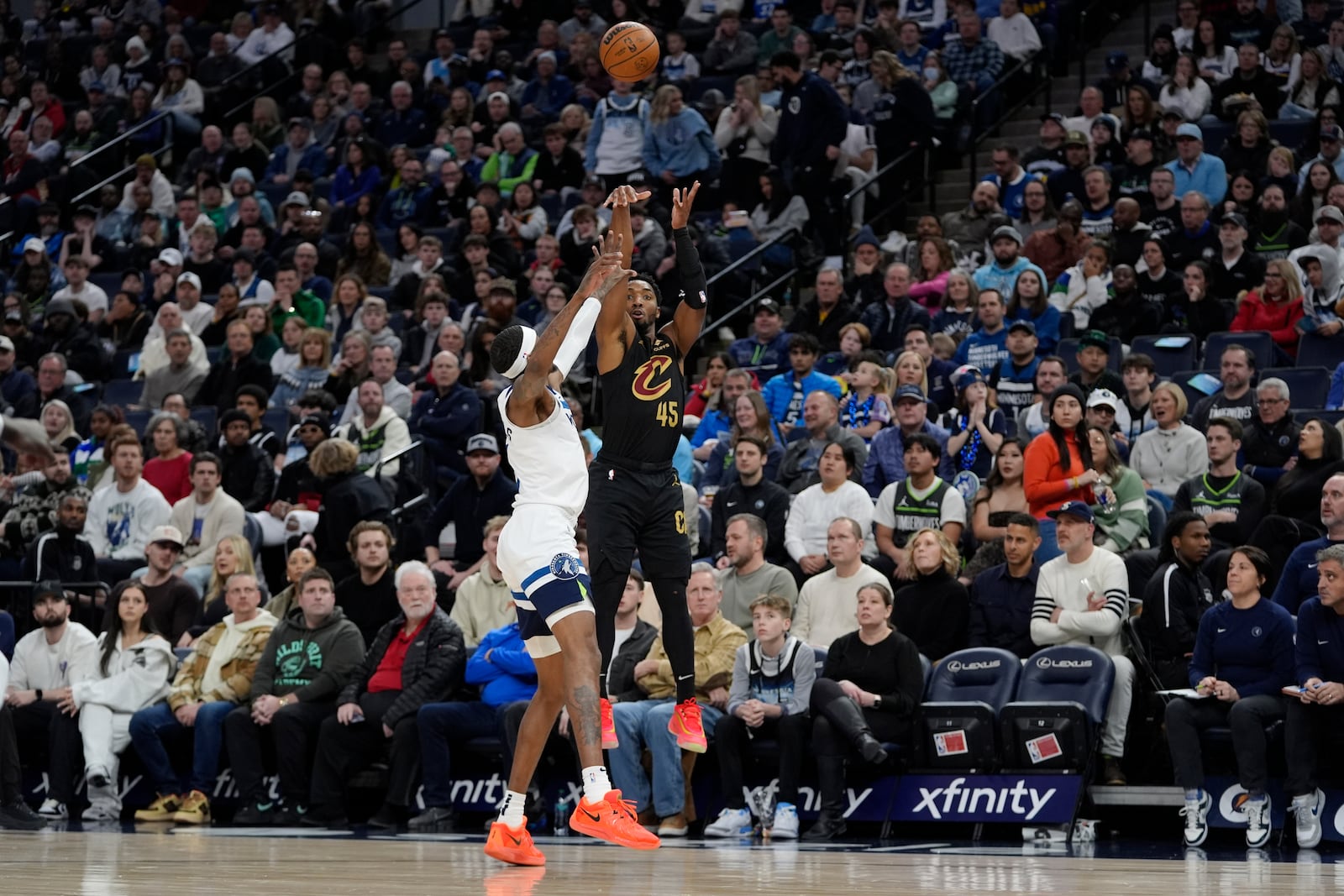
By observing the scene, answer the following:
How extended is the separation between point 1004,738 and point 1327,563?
205cm

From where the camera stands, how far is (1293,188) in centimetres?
1523

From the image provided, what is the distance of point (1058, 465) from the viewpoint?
11930mm

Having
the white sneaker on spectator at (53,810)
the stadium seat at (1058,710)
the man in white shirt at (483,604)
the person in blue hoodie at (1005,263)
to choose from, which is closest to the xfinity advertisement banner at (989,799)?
the stadium seat at (1058,710)

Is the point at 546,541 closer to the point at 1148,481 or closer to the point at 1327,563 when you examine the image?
the point at 1327,563

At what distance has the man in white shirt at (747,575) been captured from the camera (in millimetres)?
11914

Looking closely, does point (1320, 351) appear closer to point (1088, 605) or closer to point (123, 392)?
point (1088, 605)

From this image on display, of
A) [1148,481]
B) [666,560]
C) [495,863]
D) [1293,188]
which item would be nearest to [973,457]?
[1148,481]

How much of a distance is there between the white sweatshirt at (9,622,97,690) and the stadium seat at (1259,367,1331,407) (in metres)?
8.87

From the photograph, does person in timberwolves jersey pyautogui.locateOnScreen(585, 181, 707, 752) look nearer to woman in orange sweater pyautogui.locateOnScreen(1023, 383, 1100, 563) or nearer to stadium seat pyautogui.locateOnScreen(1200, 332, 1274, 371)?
woman in orange sweater pyautogui.locateOnScreen(1023, 383, 1100, 563)

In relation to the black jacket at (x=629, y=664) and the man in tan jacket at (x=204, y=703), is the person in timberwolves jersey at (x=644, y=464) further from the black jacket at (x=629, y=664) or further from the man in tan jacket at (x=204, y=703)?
the man in tan jacket at (x=204, y=703)

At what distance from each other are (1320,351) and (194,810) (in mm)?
8822

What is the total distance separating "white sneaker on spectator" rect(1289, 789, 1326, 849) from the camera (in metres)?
9.53

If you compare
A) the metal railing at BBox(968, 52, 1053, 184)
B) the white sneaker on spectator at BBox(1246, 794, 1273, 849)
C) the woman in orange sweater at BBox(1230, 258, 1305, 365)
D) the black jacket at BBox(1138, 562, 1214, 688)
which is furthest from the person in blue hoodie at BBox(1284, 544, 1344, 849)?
the metal railing at BBox(968, 52, 1053, 184)

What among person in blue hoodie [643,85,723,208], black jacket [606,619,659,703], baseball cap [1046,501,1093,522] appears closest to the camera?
baseball cap [1046,501,1093,522]
